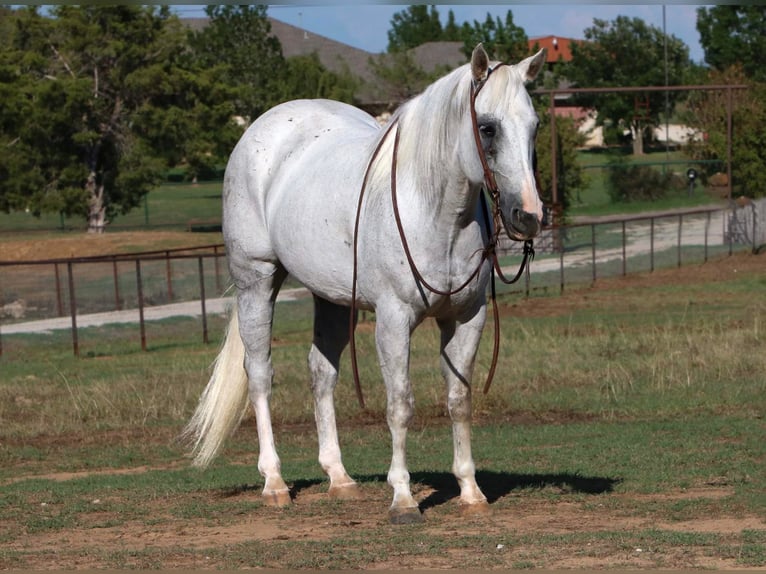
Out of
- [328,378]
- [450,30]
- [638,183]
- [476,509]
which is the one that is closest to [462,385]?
[476,509]

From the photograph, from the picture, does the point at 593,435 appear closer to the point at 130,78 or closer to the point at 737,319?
the point at 737,319

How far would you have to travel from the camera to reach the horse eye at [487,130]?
21.3 feet

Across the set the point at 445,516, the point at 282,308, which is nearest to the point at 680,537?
the point at 445,516

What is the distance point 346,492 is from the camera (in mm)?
7977

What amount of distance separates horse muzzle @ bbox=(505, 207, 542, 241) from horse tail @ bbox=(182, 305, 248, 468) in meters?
2.91

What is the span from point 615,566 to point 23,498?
14.4 ft

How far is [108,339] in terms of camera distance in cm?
2169

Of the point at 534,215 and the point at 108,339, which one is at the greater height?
the point at 534,215

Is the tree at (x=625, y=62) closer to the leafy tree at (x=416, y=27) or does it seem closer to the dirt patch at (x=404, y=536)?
the leafy tree at (x=416, y=27)

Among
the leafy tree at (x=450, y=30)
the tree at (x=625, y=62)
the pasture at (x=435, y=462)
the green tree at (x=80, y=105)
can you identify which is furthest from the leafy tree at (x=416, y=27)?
the pasture at (x=435, y=462)

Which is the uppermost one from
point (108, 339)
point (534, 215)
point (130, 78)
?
point (130, 78)

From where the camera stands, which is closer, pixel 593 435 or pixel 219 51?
pixel 593 435

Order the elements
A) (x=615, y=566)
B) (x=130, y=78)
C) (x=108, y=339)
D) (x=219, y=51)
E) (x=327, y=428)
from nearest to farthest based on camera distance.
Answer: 1. (x=615, y=566)
2. (x=327, y=428)
3. (x=108, y=339)
4. (x=130, y=78)
5. (x=219, y=51)

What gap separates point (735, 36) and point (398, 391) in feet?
197
